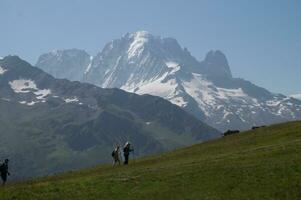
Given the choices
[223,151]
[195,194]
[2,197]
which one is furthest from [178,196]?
[223,151]

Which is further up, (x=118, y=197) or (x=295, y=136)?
(x=295, y=136)

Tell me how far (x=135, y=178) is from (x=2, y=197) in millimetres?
12598

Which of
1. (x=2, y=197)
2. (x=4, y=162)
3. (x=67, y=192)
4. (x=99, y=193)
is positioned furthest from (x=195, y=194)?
(x=4, y=162)

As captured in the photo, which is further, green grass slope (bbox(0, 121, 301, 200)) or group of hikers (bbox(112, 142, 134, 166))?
group of hikers (bbox(112, 142, 134, 166))

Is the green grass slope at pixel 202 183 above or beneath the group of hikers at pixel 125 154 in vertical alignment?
beneath

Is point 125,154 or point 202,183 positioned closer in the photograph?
point 202,183

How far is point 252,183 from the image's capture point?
46.6 m

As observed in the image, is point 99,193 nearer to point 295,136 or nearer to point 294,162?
point 294,162

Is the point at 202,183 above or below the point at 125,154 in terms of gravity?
below

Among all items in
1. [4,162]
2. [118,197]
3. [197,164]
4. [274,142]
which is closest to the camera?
[118,197]

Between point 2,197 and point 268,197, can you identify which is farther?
point 2,197

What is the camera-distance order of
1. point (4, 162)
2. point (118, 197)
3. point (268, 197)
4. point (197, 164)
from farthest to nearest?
point (4, 162), point (197, 164), point (118, 197), point (268, 197)

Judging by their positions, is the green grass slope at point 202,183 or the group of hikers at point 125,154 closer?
the green grass slope at point 202,183

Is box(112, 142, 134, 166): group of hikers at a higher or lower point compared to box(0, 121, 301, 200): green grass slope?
higher
